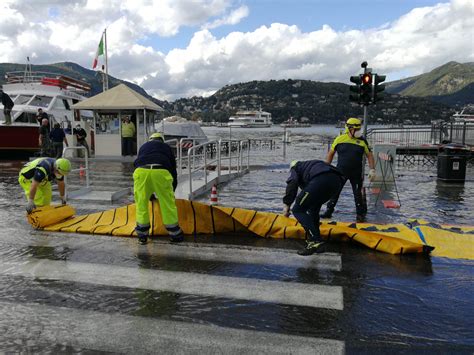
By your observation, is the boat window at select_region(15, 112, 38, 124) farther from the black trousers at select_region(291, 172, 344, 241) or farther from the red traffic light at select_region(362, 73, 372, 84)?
the black trousers at select_region(291, 172, 344, 241)

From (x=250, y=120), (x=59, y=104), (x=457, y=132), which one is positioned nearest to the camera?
(x=59, y=104)

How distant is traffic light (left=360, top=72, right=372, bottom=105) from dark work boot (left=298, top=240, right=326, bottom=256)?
737 centimetres

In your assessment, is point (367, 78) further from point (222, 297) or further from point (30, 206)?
point (222, 297)

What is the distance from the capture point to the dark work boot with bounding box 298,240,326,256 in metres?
5.85

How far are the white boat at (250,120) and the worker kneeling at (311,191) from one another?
148 m

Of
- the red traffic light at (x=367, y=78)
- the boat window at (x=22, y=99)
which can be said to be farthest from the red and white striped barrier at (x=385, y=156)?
the boat window at (x=22, y=99)

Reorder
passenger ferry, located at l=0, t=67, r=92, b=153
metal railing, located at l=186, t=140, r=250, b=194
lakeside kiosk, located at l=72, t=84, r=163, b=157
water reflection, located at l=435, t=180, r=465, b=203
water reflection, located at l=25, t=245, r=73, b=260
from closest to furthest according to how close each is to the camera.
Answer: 1. water reflection, located at l=25, t=245, r=73, b=260
2. water reflection, located at l=435, t=180, r=465, b=203
3. metal railing, located at l=186, t=140, r=250, b=194
4. lakeside kiosk, located at l=72, t=84, r=163, b=157
5. passenger ferry, located at l=0, t=67, r=92, b=153

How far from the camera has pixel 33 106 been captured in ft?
75.6

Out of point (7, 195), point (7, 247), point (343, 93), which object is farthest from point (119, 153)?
point (343, 93)

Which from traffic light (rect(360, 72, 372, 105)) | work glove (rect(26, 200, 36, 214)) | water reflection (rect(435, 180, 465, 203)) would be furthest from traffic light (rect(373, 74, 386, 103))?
work glove (rect(26, 200, 36, 214))

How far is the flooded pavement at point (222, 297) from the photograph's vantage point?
3531 mm

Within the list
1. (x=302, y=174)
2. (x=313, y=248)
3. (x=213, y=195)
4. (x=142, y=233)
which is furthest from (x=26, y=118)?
(x=313, y=248)

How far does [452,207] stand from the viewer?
32.2 feet

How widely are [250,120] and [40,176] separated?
492 ft
